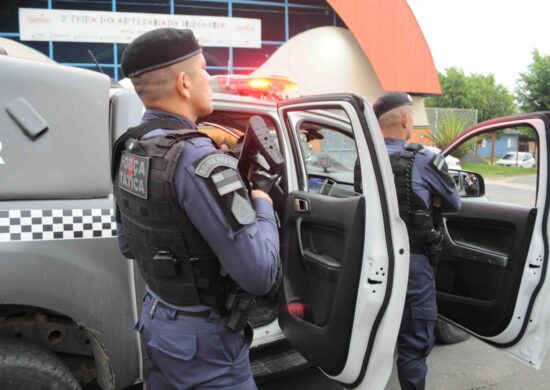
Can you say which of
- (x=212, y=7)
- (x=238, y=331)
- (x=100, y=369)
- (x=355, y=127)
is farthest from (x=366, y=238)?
(x=212, y=7)

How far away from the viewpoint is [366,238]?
188cm

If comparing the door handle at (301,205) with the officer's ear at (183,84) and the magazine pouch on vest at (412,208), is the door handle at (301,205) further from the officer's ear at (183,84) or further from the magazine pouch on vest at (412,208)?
the officer's ear at (183,84)

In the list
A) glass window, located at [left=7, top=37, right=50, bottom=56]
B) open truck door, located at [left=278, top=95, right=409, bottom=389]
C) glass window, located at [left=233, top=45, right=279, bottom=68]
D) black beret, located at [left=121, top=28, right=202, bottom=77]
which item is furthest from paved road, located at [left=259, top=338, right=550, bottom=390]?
glass window, located at [left=7, top=37, right=50, bottom=56]

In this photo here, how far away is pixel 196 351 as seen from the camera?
134cm

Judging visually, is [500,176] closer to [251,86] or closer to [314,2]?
[314,2]

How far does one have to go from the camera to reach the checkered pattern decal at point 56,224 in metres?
1.65

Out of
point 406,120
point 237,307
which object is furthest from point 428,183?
point 237,307

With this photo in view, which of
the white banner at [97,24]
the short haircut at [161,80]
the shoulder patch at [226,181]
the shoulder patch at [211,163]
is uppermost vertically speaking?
the white banner at [97,24]

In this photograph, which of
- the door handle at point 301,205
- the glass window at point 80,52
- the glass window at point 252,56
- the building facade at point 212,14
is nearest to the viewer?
the door handle at point 301,205

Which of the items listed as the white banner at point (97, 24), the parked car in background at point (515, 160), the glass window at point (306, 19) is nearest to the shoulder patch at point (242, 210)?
the white banner at point (97, 24)

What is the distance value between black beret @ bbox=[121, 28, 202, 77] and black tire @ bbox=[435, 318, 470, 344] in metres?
2.76

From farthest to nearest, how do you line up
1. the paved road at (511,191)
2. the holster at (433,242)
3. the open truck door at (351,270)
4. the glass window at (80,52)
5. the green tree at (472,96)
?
the green tree at (472,96) → the glass window at (80,52) → the paved road at (511,191) → the holster at (433,242) → the open truck door at (351,270)

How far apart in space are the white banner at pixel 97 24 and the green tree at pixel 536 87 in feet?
54.7

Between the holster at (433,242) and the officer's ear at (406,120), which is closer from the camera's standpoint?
the holster at (433,242)
